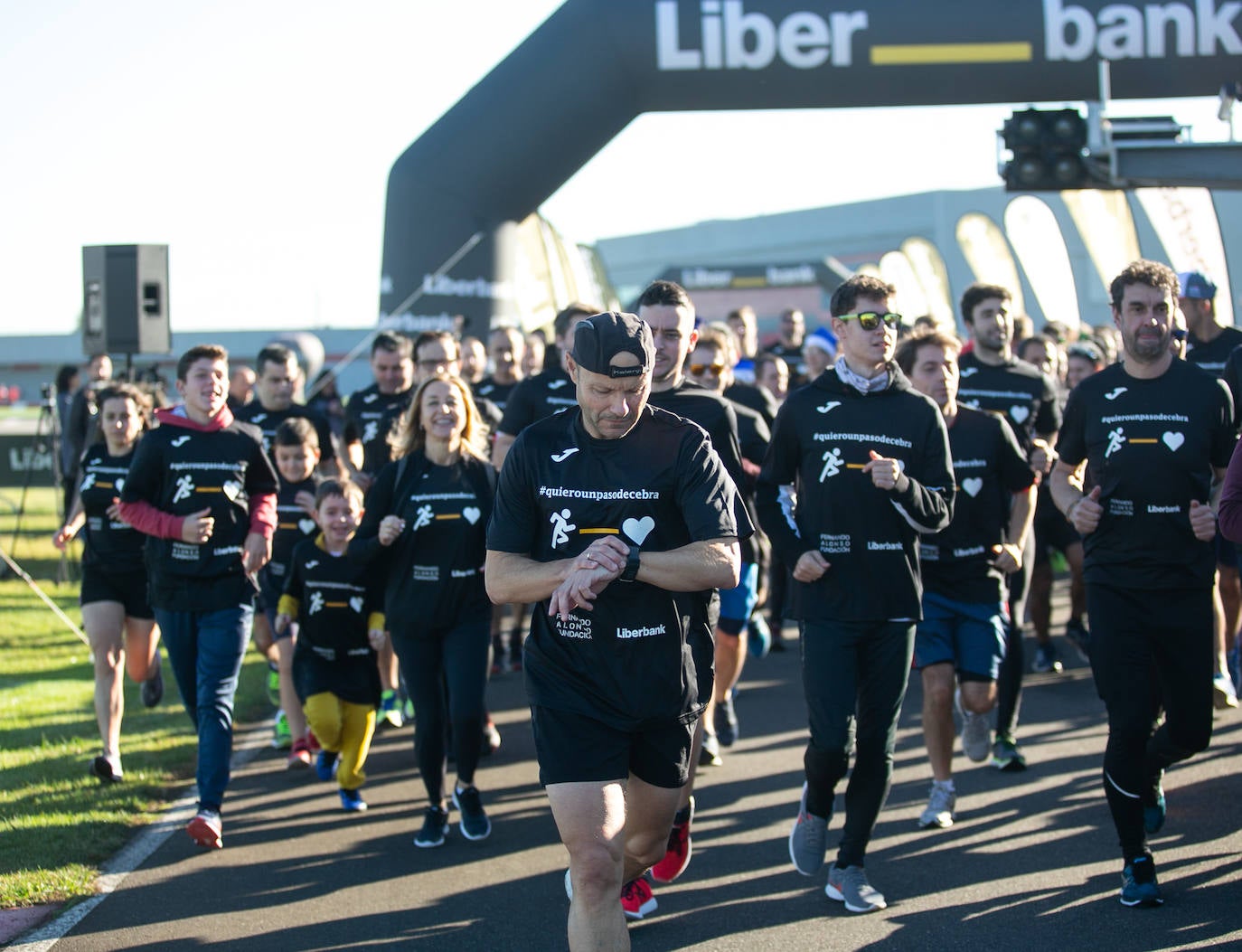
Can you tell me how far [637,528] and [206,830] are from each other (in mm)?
3229

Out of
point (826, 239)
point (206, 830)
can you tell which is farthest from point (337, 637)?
point (826, 239)

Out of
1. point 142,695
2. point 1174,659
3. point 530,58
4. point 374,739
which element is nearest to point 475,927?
point 1174,659

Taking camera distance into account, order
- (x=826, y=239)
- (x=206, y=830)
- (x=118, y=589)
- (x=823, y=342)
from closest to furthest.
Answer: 1. (x=206, y=830)
2. (x=118, y=589)
3. (x=823, y=342)
4. (x=826, y=239)

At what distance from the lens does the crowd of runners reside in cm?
395

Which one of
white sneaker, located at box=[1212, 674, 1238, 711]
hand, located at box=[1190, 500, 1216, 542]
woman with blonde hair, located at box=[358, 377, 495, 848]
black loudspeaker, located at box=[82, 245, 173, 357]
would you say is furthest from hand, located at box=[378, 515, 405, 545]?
black loudspeaker, located at box=[82, 245, 173, 357]

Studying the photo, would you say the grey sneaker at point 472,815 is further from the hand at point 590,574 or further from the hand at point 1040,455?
the hand at point 1040,455

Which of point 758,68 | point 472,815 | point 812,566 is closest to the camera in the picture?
point 812,566

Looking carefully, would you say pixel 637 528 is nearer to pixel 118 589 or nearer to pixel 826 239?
pixel 118 589

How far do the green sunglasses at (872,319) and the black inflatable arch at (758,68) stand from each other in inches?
416

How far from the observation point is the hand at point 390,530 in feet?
20.5

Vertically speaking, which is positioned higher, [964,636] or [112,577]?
[112,577]

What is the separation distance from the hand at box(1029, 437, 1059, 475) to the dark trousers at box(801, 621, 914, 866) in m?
2.92

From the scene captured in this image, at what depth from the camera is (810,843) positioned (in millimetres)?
5332

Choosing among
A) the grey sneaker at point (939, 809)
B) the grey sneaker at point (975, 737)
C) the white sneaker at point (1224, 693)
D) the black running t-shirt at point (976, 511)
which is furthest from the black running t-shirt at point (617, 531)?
the white sneaker at point (1224, 693)
